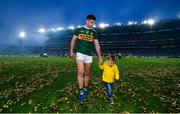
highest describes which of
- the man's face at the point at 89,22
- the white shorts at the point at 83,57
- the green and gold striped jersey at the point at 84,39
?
the man's face at the point at 89,22

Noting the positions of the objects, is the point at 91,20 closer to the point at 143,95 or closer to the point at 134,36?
the point at 143,95

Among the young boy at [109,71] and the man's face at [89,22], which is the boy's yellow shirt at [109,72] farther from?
the man's face at [89,22]

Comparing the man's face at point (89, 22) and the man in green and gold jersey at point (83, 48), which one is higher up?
the man's face at point (89, 22)

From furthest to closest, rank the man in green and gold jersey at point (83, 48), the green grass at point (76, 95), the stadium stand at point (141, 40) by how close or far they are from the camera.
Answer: the stadium stand at point (141, 40)
the green grass at point (76, 95)
the man in green and gold jersey at point (83, 48)

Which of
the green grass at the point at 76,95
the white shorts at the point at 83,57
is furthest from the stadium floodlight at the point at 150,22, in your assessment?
the white shorts at the point at 83,57

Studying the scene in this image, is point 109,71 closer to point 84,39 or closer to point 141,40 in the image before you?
point 84,39

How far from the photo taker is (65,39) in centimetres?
14238

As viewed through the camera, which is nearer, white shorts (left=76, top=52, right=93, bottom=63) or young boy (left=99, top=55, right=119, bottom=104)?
white shorts (left=76, top=52, right=93, bottom=63)

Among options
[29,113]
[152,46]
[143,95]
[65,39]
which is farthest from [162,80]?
[65,39]

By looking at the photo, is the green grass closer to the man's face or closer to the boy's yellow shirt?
the boy's yellow shirt

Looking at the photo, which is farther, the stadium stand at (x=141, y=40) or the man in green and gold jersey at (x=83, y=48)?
the stadium stand at (x=141, y=40)

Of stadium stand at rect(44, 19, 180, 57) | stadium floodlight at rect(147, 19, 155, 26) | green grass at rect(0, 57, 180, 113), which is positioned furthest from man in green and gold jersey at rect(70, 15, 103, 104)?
stadium floodlight at rect(147, 19, 155, 26)

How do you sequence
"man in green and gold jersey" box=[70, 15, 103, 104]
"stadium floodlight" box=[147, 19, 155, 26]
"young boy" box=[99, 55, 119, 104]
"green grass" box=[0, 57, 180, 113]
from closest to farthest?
"man in green and gold jersey" box=[70, 15, 103, 104] → "green grass" box=[0, 57, 180, 113] → "young boy" box=[99, 55, 119, 104] → "stadium floodlight" box=[147, 19, 155, 26]

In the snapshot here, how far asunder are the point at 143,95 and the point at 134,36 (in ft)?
368
